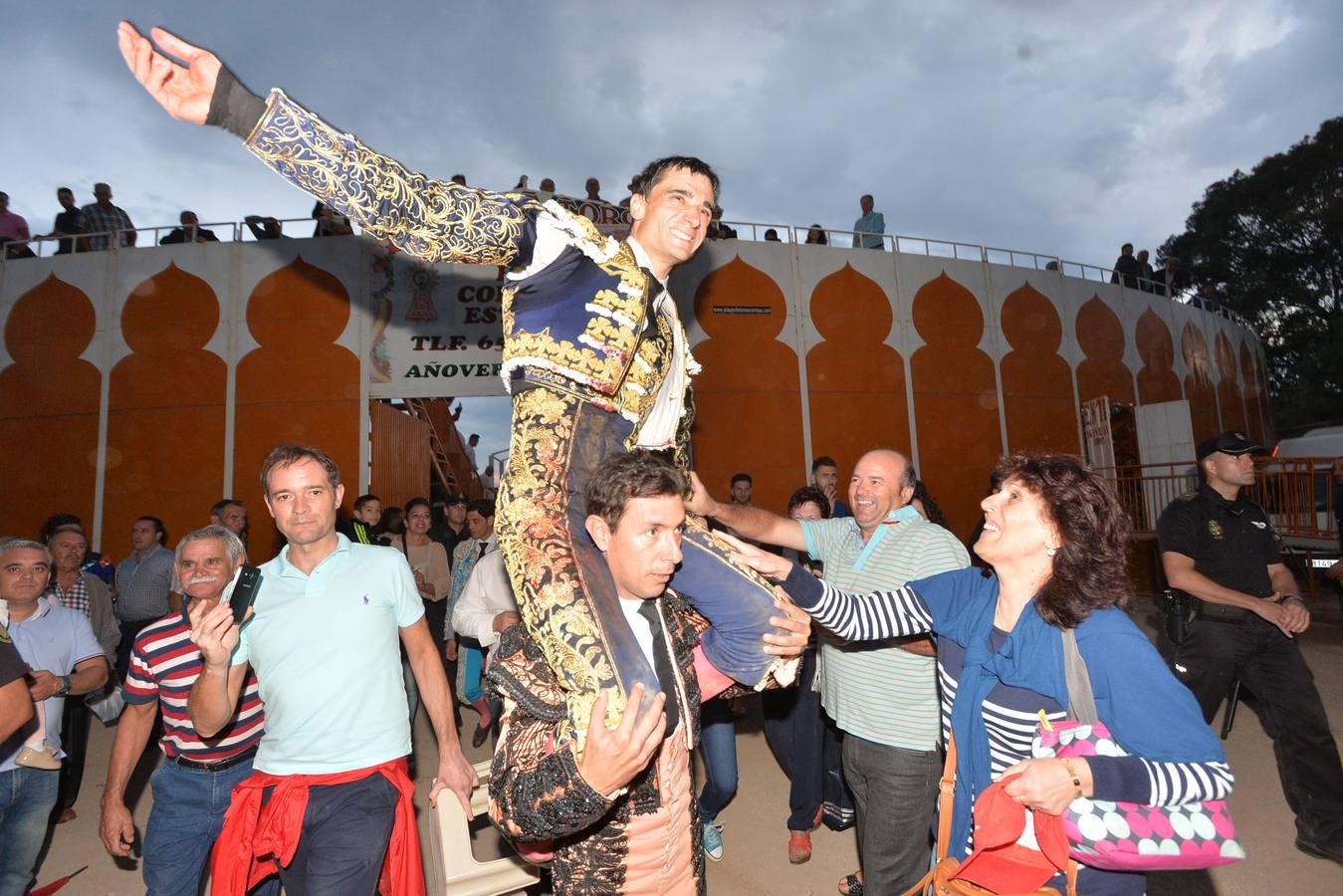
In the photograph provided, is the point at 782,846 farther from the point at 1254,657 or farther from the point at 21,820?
the point at 21,820

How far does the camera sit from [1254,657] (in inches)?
180

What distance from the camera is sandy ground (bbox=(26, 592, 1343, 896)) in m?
4.20

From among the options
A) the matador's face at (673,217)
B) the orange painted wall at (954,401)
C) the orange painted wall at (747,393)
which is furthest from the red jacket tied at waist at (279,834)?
the orange painted wall at (954,401)

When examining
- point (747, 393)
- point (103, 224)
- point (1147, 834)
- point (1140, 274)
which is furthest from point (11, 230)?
point (1140, 274)

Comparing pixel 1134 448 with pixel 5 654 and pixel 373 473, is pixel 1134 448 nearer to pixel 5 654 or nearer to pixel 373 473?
pixel 373 473

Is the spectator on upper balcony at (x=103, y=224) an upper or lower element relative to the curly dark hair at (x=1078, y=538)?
upper

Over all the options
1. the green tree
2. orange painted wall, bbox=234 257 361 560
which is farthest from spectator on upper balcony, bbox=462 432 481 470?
the green tree

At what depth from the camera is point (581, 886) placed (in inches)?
85.7

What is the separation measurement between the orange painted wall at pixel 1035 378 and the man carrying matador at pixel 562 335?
14.9 meters

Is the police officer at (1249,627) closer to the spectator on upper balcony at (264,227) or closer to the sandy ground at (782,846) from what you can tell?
the sandy ground at (782,846)

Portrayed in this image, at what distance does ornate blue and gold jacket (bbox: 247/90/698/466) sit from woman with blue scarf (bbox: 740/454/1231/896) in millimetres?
665

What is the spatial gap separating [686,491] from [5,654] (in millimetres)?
2224

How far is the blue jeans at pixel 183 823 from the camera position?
3.14m

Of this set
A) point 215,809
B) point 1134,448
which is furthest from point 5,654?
point 1134,448
